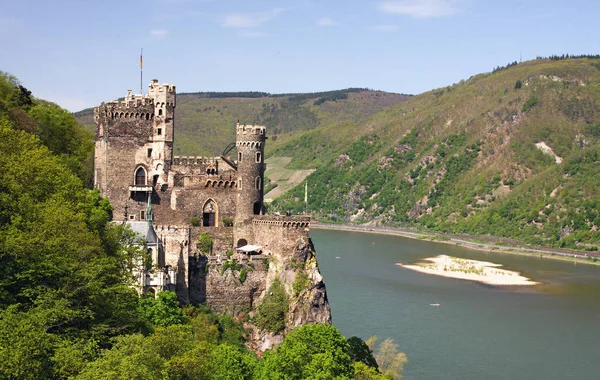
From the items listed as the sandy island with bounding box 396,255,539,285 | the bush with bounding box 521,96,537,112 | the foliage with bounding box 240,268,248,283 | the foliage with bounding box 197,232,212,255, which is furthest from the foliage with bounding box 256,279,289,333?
the bush with bounding box 521,96,537,112

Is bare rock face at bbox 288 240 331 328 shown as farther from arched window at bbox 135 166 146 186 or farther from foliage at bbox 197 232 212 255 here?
arched window at bbox 135 166 146 186

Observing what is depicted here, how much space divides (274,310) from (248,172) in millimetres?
8384

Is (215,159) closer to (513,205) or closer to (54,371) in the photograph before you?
(54,371)

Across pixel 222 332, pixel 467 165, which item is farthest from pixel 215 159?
pixel 467 165

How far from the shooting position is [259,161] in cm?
5312

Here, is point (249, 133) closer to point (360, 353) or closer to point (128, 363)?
point (360, 353)

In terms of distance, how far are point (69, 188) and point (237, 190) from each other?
14484mm

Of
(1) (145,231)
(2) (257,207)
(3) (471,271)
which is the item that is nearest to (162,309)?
(1) (145,231)

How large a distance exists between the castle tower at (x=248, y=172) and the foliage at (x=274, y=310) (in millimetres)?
4943

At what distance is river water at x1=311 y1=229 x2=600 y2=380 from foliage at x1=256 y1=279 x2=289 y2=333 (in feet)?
30.3

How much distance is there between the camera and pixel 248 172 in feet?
173

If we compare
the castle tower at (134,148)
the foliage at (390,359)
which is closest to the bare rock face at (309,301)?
the foliage at (390,359)

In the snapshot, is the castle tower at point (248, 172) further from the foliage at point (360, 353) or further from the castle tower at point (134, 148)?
the foliage at point (360, 353)

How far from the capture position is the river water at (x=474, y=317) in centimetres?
5759
